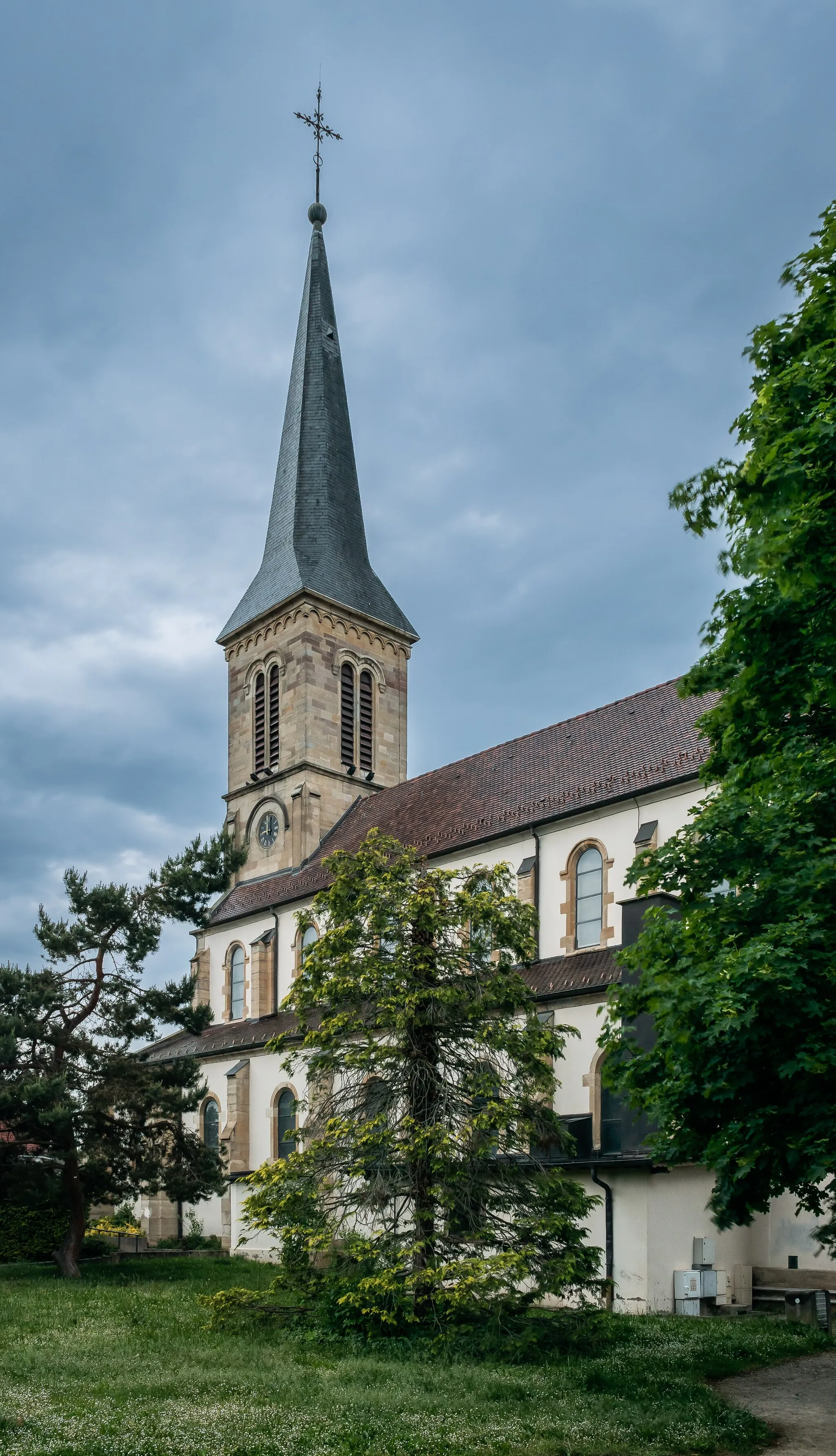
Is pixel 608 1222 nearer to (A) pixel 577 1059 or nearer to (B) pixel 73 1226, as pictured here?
(A) pixel 577 1059

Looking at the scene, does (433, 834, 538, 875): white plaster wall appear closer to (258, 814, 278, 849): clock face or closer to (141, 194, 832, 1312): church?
(141, 194, 832, 1312): church

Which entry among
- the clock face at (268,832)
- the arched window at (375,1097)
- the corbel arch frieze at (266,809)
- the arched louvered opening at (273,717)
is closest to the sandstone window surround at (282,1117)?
the corbel arch frieze at (266,809)

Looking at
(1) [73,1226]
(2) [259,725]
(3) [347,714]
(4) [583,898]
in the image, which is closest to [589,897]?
(4) [583,898]

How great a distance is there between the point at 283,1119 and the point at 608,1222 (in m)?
13.9

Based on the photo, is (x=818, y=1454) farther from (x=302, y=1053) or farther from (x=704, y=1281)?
(x=704, y=1281)

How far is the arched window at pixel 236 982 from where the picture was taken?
3875 cm

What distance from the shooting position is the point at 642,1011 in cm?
1134

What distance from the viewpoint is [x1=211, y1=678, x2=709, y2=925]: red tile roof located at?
27109 mm

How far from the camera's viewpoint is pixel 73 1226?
86.7ft

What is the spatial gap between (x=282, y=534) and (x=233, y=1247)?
83.4 feet

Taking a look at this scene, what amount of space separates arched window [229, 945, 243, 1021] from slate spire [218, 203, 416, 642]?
12572mm

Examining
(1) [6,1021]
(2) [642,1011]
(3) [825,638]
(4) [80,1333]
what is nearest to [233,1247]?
(1) [6,1021]

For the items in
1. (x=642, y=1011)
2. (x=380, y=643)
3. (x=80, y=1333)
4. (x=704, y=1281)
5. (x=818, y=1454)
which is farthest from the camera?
(x=380, y=643)

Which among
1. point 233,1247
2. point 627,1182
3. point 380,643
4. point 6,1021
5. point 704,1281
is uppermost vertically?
point 380,643
